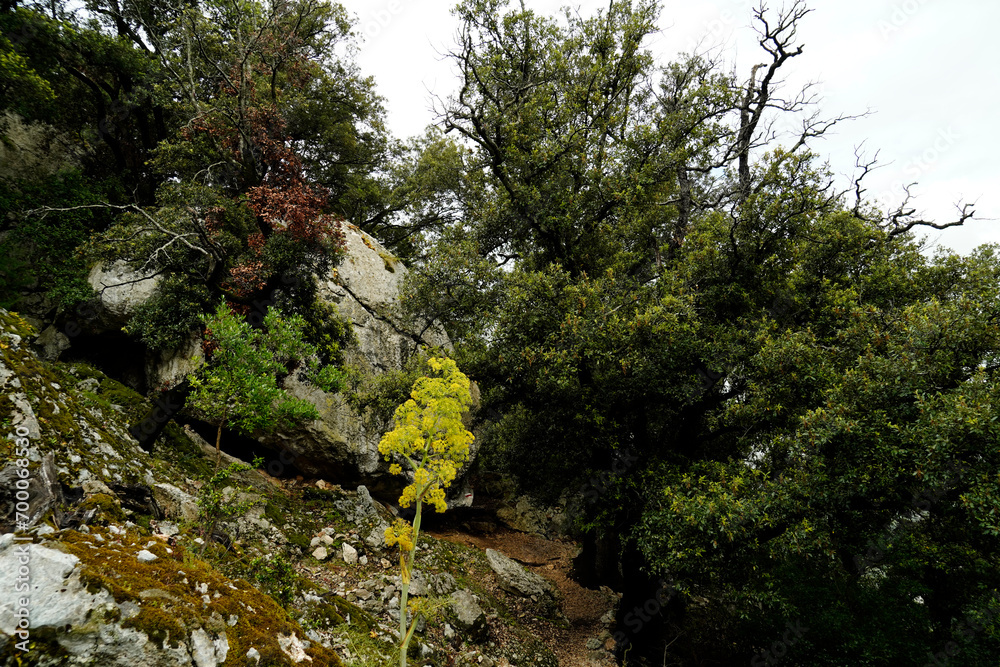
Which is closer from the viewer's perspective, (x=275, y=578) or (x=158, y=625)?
(x=158, y=625)

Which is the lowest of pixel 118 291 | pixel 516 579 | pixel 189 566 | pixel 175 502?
pixel 516 579

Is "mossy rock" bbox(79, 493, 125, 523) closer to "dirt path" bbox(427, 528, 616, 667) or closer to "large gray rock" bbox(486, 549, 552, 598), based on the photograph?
"large gray rock" bbox(486, 549, 552, 598)

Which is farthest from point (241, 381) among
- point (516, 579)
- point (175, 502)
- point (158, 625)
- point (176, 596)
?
point (516, 579)

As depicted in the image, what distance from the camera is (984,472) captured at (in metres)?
6.54

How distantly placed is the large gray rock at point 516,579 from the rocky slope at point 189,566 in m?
0.05

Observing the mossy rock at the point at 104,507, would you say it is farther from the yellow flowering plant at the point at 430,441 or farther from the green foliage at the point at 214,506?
the yellow flowering plant at the point at 430,441

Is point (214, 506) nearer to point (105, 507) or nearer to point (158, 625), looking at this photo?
point (105, 507)

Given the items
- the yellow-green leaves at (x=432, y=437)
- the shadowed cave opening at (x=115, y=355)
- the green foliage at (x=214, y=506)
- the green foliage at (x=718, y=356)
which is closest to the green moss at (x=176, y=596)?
the green foliage at (x=214, y=506)

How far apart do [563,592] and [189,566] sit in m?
14.1

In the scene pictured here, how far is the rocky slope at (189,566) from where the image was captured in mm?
2850

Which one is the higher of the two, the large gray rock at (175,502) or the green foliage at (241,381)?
the green foliage at (241,381)

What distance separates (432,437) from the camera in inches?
226

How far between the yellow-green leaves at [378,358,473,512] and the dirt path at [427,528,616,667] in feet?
27.4

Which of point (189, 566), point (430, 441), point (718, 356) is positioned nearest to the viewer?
point (189, 566)
